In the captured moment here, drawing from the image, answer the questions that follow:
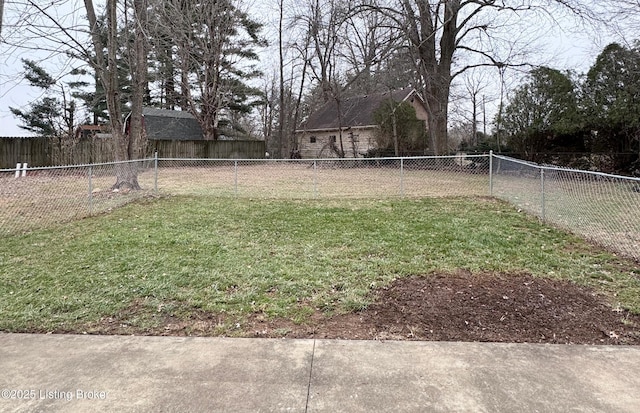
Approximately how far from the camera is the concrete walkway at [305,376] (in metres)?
2.23

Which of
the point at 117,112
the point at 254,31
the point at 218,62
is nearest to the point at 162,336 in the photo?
the point at 117,112

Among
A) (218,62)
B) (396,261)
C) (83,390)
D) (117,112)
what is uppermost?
(218,62)

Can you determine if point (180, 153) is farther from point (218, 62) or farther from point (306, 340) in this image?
point (306, 340)

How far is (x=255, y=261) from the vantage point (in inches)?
191

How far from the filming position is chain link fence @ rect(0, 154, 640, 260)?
666 cm

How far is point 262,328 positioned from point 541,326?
214 cm

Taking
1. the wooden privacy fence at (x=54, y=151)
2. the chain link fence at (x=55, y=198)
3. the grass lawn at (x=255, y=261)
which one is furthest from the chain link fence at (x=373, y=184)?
the wooden privacy fence at (x=54, y=151)

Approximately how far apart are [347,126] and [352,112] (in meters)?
1.99

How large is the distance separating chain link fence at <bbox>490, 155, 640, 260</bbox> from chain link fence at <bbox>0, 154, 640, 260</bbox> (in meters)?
0.01

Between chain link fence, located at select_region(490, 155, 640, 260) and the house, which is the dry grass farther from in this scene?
the house

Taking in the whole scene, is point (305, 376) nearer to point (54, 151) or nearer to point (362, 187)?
point (362, 187)

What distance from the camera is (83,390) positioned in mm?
2363

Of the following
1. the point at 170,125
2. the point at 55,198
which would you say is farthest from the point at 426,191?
the point at 170,125

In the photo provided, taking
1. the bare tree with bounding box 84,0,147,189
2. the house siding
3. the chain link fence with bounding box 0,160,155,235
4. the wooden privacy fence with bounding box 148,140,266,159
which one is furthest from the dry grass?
the house siding
